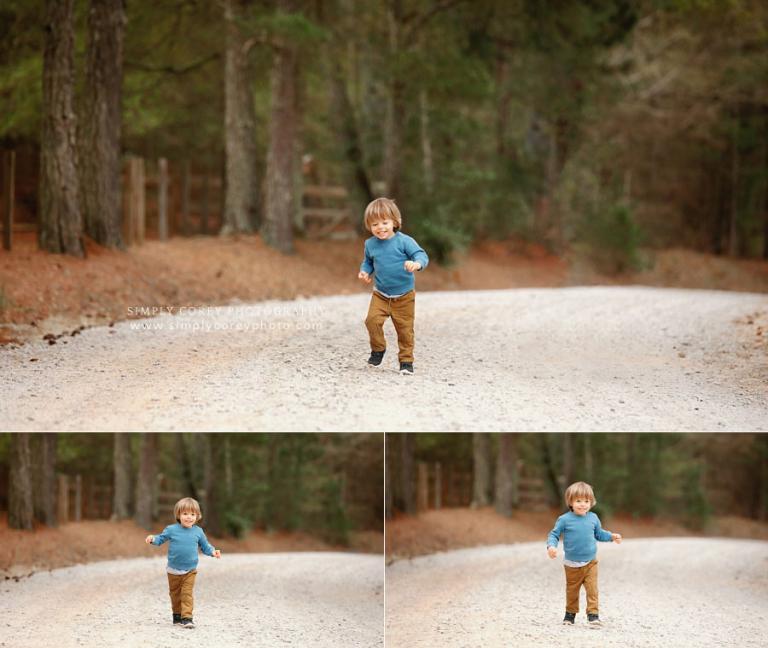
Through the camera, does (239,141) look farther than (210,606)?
Yes

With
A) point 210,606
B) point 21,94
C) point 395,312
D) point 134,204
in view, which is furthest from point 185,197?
point 210,606

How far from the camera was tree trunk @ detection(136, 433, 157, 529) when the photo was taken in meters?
7.12

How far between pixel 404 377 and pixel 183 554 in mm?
1888

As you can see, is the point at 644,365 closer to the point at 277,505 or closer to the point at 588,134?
the point at 277,505

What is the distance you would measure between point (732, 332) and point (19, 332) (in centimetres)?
652

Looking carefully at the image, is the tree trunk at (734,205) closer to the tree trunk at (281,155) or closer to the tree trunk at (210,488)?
the tree trunk at (281,155)

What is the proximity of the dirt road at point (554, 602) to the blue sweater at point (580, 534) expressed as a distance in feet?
1.04

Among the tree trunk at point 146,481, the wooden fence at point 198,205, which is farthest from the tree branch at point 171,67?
the tree trunk at point 146,481

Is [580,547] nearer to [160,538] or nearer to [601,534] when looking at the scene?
[601,534]

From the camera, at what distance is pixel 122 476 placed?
7.43 metres

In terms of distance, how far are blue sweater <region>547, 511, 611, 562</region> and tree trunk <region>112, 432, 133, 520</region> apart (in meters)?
3.02

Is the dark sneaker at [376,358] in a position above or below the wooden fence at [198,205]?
below

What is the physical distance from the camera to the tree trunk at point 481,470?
7.40 m

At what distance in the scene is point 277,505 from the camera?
7.21 meters
